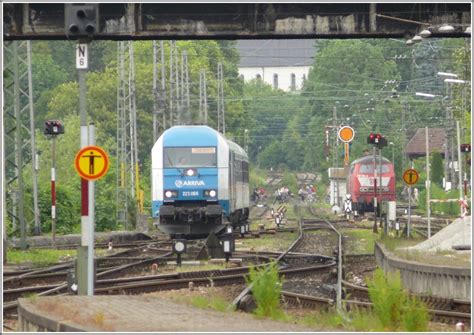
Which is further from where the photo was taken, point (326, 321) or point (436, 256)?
point (436, 256)

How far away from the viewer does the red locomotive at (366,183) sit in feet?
242

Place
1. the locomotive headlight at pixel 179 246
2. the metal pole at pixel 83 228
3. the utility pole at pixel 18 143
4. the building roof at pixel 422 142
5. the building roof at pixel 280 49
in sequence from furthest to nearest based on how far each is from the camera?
1. the building roof at pixel 280 49
2. the building roof at pixel 422 142
3. the utility pole at pixel 18 143
4. the locomotive headlight at pixel 179 246
5. the metal pole at pixel 83 228

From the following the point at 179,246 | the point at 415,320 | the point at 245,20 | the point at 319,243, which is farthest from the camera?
the point at 319,243

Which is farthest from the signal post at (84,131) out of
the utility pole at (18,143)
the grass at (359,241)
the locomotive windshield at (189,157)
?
the grass at (359,241)

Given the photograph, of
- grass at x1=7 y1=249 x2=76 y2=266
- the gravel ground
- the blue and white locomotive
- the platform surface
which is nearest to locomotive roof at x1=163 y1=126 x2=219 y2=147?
the blue and white locomotive

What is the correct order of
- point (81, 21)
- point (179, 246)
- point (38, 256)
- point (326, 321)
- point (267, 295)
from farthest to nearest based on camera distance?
point (38, 256) → point (179, 246) → point (81, 21) → point (267, 295) → point (326, 321)

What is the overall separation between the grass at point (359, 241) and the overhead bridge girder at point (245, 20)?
13996 mm

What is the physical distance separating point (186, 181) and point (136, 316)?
2500 cm

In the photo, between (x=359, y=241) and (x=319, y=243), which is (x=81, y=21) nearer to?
(x=319, y=243)

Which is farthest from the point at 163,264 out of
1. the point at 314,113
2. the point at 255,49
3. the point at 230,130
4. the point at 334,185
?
the point at 255,49

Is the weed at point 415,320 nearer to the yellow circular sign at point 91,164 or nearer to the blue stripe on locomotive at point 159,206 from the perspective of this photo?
the yellow circular sign at point 91,164

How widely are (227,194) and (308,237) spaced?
31.6ft

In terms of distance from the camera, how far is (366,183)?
76.5 metres

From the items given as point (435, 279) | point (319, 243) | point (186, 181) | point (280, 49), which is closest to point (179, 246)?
point (435, 279)
